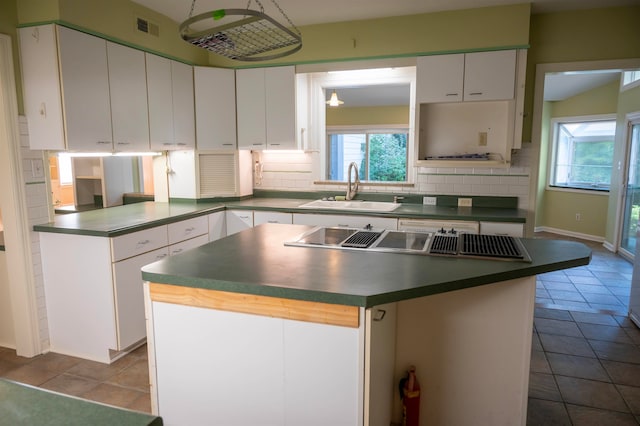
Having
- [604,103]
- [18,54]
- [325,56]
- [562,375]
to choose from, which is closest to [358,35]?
[325,56]

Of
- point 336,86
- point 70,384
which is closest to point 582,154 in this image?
point 336,86

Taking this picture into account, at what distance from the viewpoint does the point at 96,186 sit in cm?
491

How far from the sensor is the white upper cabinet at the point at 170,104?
12.0 feet

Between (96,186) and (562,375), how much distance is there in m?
4.91

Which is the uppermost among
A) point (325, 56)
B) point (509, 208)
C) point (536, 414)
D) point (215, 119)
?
point (325, 56)

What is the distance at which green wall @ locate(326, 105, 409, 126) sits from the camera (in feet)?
23.3

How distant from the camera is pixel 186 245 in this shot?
366 cm

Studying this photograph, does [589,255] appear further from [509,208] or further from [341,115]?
[341,115]

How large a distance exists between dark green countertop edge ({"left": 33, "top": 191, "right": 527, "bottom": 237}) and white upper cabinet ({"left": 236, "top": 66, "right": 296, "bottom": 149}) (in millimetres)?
626

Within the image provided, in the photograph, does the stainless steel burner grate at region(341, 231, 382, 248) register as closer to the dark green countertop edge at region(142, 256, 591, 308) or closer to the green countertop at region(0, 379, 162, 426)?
the dark green countertop edge at region(142, 256, 591, 308)

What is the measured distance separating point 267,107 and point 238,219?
3.79 ft

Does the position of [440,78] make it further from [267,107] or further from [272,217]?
[272,217]

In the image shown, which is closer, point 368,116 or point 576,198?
point 576,198

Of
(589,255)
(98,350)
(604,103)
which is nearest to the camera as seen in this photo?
(589,255)
